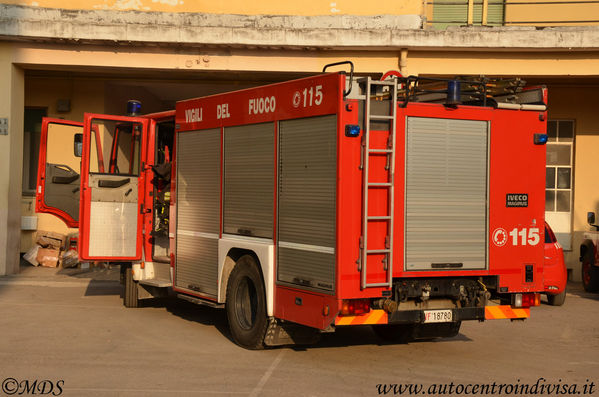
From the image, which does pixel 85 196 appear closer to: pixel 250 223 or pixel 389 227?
Result: pixel 250 223

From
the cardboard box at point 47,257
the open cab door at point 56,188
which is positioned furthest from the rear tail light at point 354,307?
the cardboard box at point 47,257

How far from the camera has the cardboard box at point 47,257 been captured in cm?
1833

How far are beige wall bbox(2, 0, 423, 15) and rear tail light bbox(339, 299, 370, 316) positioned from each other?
9.97m

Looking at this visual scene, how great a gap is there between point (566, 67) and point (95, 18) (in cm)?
923

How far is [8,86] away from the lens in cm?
1653

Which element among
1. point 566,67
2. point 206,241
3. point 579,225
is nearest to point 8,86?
point 206,241

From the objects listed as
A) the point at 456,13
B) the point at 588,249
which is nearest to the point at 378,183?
the point at 588,249

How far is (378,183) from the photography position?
7.88m

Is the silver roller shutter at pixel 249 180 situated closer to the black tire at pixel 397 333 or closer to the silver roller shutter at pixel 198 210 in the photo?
the silver roller shutter at pixel 198 210

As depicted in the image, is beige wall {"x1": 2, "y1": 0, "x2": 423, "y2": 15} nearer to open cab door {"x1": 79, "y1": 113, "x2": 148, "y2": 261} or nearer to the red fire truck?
open cab door {"x1": 79, "y1": 113, "x2": 148, "y2": 261}

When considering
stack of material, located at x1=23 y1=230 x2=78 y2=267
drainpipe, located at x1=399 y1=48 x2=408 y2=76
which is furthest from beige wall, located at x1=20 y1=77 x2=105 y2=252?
drainpipe, located at x1=399 y1=48 x2=408 y2=76

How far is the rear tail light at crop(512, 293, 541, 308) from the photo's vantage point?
8617 millimetres

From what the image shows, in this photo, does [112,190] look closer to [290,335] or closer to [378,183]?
[290,335]

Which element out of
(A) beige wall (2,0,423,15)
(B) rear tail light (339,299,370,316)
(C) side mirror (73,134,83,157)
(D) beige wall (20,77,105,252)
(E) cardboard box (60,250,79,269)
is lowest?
(E) cardboard box (60,250,79,269)
